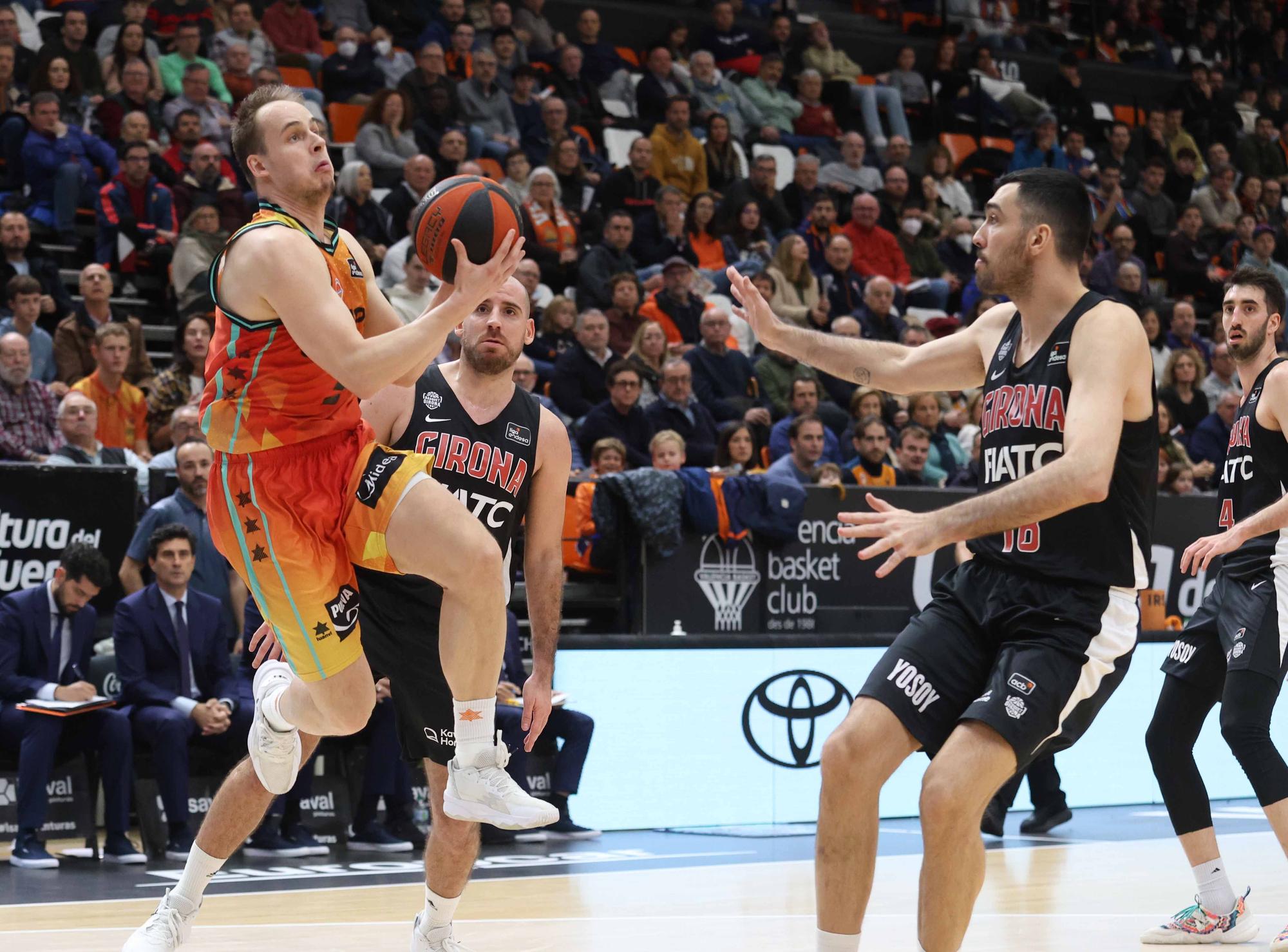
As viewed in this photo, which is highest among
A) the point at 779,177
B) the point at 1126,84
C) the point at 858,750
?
the point at 1126,84

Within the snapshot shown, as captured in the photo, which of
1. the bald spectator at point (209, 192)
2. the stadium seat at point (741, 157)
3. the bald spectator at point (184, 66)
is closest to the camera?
the bald spectator at point (209, 192)

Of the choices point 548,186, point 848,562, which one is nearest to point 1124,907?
point 848,562

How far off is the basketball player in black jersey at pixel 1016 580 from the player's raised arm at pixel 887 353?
119 mm

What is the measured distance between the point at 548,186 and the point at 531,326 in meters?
8.09

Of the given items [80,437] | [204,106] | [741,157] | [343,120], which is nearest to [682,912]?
[80,437]

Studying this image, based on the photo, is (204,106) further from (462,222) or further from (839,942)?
(839,942)

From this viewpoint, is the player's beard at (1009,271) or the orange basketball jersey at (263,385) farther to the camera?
the orange basketball jersey at (263,385)

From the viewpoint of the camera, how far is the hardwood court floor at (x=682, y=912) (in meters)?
5.89

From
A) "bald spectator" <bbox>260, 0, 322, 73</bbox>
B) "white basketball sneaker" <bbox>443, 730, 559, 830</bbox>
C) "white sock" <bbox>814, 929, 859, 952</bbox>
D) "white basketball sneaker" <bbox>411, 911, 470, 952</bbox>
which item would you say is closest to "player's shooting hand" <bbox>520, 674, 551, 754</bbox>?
"white basketball sneaker" <bbox>443, 730, 559, 830</bbox>

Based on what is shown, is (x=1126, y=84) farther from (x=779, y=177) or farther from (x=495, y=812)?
(x=495, y=812)

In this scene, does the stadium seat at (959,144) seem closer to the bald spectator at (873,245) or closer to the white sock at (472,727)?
the bald spectator at (873,245)

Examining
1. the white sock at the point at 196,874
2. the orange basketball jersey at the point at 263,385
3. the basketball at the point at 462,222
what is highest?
the basketball at the point at 462,222

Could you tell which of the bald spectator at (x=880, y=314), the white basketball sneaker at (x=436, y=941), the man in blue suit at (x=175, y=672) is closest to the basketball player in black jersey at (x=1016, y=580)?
the white basketball sneaker at (x=436, y=941)

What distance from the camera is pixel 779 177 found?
16.4 metres
